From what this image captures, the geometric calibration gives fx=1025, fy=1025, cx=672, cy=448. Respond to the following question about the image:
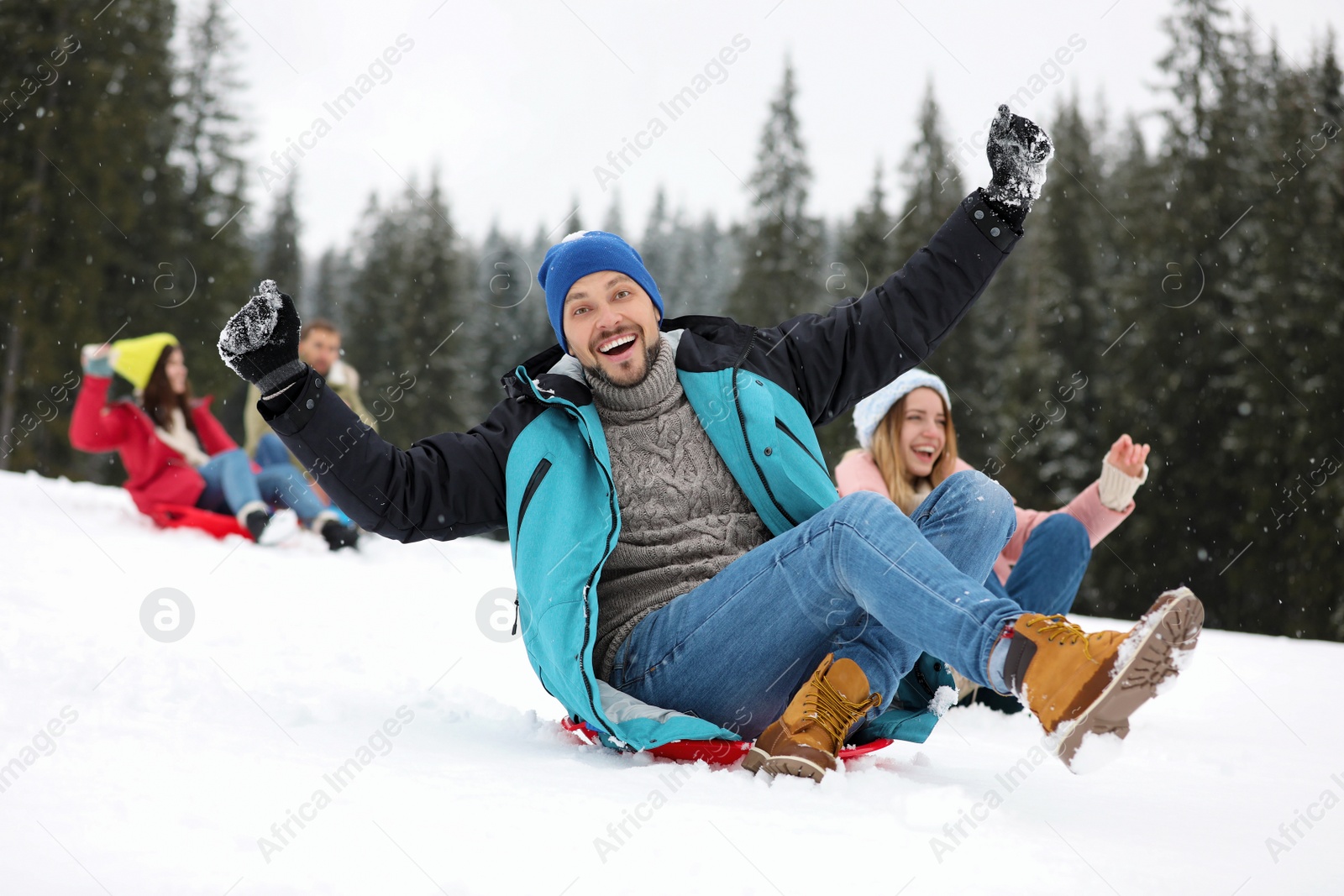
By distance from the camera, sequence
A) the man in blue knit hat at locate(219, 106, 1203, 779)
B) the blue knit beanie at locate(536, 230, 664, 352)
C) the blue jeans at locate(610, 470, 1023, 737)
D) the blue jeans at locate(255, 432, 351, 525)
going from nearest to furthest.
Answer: the blue jeans at locate(610, 470, 1023, 737) → the man in blue knit hat at locate(219, 106, 1203, 779) → the blue knit beanie at locate(536, 230, 664, 352) → the blue jeans at locate(255, 432, 351, 525)

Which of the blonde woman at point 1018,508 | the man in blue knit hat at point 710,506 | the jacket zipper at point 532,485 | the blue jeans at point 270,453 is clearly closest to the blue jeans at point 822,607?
the man in blue knit hat at point 710,506

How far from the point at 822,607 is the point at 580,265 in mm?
1120

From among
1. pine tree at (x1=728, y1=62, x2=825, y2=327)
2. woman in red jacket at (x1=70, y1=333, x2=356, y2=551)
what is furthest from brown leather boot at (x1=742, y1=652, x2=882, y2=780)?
pine tree at (x1=728, y1=62, x2=825, y2=327)

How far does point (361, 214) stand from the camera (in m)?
31.4

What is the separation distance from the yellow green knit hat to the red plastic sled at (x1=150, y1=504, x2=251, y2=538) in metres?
0.81

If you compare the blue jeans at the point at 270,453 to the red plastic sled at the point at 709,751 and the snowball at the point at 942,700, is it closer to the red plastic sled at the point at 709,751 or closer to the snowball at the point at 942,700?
the red plastic sled at the point at 709,751

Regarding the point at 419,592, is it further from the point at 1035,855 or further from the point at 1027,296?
the point at 1027,296

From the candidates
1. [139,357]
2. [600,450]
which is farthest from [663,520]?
[139,357]

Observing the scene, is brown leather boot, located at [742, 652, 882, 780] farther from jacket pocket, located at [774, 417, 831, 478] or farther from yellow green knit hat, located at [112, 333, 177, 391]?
yellow green knit hat, located at [112, 333, 177, 391]

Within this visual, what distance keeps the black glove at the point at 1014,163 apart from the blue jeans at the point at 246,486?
4.90 meters

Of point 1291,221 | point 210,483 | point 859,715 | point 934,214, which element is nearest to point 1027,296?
point 934,214

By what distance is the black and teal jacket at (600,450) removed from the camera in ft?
7.40

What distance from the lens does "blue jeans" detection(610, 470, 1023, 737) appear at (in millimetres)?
1994

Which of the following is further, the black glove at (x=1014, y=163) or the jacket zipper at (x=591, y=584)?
the black glove at (x=1014, y=163)
